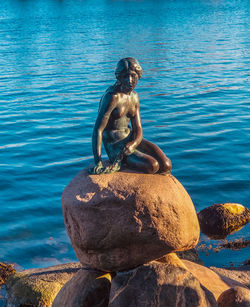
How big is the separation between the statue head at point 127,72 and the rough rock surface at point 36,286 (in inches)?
129

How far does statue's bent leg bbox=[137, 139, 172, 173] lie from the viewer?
6.54 m

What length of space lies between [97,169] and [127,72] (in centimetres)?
133

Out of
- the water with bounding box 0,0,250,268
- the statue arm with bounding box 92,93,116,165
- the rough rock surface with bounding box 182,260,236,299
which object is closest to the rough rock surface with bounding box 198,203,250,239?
the water with bounding box 0,0,250,268

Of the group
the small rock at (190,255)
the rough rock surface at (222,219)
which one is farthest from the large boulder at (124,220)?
the rough rock surface at (222,219)

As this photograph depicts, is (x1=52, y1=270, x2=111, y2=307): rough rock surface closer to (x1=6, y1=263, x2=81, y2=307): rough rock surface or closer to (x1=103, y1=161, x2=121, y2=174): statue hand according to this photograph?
(x1=6, y1=263, x2=81, y2=307): rough rock surface

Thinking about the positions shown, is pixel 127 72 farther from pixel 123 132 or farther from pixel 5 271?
pixel 5 271

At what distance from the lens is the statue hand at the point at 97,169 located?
247 inches

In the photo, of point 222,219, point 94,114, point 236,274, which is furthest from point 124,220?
point 94,114

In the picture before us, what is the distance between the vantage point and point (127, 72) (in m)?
6.36

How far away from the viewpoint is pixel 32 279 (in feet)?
25.1

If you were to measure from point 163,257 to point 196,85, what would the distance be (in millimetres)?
15654

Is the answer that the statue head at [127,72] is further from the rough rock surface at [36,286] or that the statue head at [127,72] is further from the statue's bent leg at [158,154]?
the rough rock surface at [36,286]

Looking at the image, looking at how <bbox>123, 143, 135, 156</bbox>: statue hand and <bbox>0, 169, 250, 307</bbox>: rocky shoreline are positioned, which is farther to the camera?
<bbox>123, 143, 135, 156</bbox>: statue hand

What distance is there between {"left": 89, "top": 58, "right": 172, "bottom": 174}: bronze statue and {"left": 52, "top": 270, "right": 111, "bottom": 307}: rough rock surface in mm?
1352
